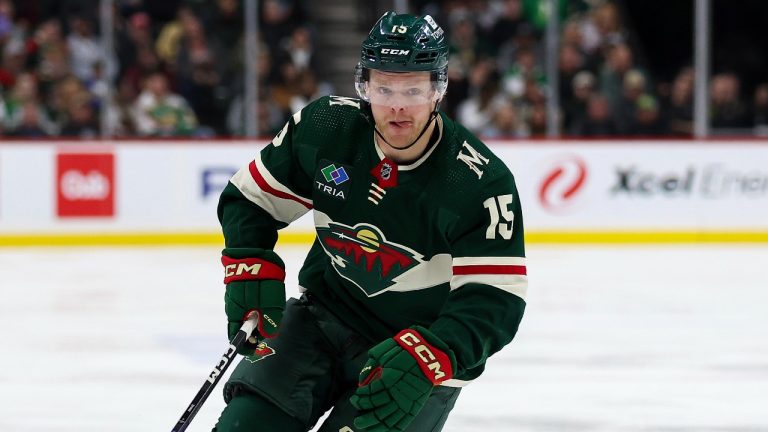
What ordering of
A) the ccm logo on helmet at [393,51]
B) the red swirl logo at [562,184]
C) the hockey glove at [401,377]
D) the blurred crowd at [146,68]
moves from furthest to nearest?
the red swirl logo at [562,184] < the blurred crowd at [146,68] < the ccm logo on helmet at [393,51] < the hockey glove at [401,377]

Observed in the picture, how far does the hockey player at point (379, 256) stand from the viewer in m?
2.51

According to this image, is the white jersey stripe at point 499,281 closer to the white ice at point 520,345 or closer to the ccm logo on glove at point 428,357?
the ccm logo on glove at point 428,357

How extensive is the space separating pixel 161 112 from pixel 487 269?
6.81 metres

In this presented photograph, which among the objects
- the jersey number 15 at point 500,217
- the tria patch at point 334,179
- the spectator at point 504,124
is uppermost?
the tria patch at point 334,179

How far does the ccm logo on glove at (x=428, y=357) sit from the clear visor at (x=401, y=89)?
1.38ft

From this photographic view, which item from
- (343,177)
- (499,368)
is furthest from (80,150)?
(343,177)

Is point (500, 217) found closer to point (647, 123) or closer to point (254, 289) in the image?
point (254, 289)

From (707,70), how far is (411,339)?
745 centimetres

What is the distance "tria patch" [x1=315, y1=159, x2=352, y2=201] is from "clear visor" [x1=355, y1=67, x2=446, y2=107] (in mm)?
190

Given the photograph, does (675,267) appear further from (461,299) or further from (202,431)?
(461,299)

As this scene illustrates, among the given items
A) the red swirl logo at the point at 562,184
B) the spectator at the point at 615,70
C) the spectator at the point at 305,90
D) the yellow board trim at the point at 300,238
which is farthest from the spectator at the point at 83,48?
the spectator at the point at 615,70

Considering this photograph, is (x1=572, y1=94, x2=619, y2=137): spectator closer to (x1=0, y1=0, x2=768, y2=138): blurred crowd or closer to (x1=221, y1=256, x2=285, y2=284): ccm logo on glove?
(x1=0, y1=0, x2=768, y2=138): blurred crowd

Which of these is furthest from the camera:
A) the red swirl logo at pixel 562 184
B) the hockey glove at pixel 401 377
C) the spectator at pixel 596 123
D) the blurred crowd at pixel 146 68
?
the spectator at pixel 596 123

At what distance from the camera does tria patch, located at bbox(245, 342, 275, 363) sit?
8.98 feet
